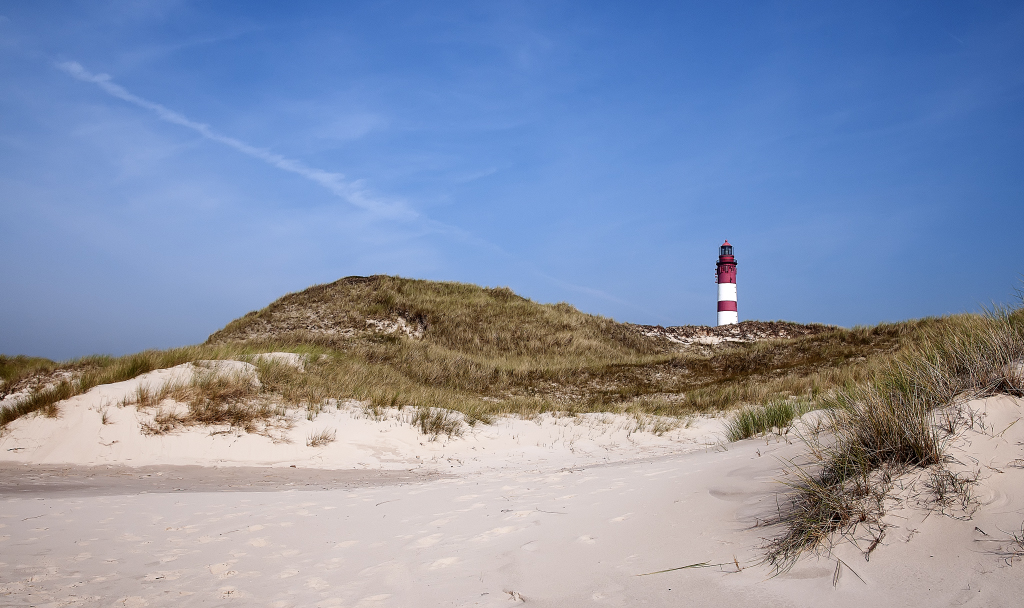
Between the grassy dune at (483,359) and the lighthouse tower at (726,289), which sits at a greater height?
the lighthouse tower at (726,289)

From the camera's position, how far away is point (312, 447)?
30.8 feet

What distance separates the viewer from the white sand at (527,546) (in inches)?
100

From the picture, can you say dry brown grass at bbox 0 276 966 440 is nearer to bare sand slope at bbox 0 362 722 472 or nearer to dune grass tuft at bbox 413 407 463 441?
dune grass tuft at bbox 413 407 463 441

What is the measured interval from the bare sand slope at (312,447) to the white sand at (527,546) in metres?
3.08

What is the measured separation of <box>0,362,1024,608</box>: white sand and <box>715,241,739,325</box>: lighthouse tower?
→ 125 feet

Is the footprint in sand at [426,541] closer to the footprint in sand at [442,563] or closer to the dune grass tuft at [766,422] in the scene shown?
the footprint in sand at [442,563]

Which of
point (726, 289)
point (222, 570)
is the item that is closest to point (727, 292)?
point (726, 289)

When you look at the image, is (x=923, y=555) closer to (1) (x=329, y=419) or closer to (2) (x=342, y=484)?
(2) (x=342, y=484)

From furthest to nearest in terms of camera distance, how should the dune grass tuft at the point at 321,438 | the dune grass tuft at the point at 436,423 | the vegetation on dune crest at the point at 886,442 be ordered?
the dune grass tuft at the point at 436,423, the dune grass tuft at the point at 321,438, the vegetation on dune crest at the point at 886,442

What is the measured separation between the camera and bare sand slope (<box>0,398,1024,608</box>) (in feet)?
8.34

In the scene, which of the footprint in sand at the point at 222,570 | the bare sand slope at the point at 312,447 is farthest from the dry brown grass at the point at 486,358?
the footprint in sand at the point at 222,570

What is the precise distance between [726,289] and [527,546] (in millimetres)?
41308

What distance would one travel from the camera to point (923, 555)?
8.33ft

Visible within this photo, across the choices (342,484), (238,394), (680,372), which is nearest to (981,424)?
(342,484)
